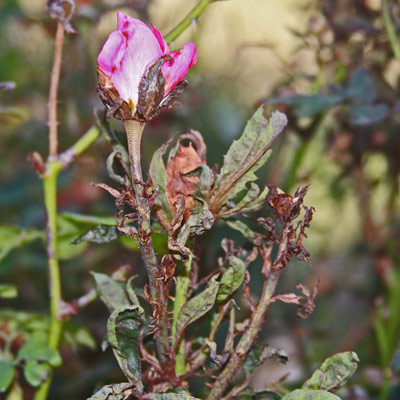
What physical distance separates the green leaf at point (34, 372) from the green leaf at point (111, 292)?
0.37 feet

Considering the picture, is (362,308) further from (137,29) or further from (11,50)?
(11,50)

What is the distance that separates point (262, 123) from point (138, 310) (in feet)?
0.45

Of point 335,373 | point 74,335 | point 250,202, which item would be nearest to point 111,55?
point 250,202

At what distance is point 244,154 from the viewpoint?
13.8 inches

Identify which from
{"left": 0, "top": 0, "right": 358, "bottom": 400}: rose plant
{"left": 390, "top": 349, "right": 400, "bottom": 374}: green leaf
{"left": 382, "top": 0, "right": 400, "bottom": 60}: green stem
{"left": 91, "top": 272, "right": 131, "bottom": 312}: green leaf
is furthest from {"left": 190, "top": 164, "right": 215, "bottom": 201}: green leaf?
{"left": 382, "top": 0, "right": 400, "bottom": 60}: green stem

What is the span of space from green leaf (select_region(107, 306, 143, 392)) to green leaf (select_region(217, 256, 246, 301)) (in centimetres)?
6

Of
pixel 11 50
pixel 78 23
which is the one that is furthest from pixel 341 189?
pixel 11 50

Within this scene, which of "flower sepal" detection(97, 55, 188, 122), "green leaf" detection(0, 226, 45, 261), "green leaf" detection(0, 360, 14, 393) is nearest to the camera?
"flower sepal" detection(97, 55, 188, 122)

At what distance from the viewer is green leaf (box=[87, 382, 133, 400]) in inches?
12.5

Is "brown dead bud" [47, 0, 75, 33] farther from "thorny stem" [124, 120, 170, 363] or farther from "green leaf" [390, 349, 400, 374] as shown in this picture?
"green leaf" [390, 349, 400, 374]

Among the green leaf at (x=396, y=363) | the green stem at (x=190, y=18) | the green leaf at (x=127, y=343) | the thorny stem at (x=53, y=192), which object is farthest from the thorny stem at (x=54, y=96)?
the green leaf at (x=396, y=363)

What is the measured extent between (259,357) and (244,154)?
0.45 ft

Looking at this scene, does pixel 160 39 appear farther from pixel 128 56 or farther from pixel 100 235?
pixel 100 235

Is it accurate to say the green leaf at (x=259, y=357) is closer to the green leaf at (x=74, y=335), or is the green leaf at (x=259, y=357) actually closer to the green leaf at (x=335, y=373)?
the green leaf at (x=335, y=373)
